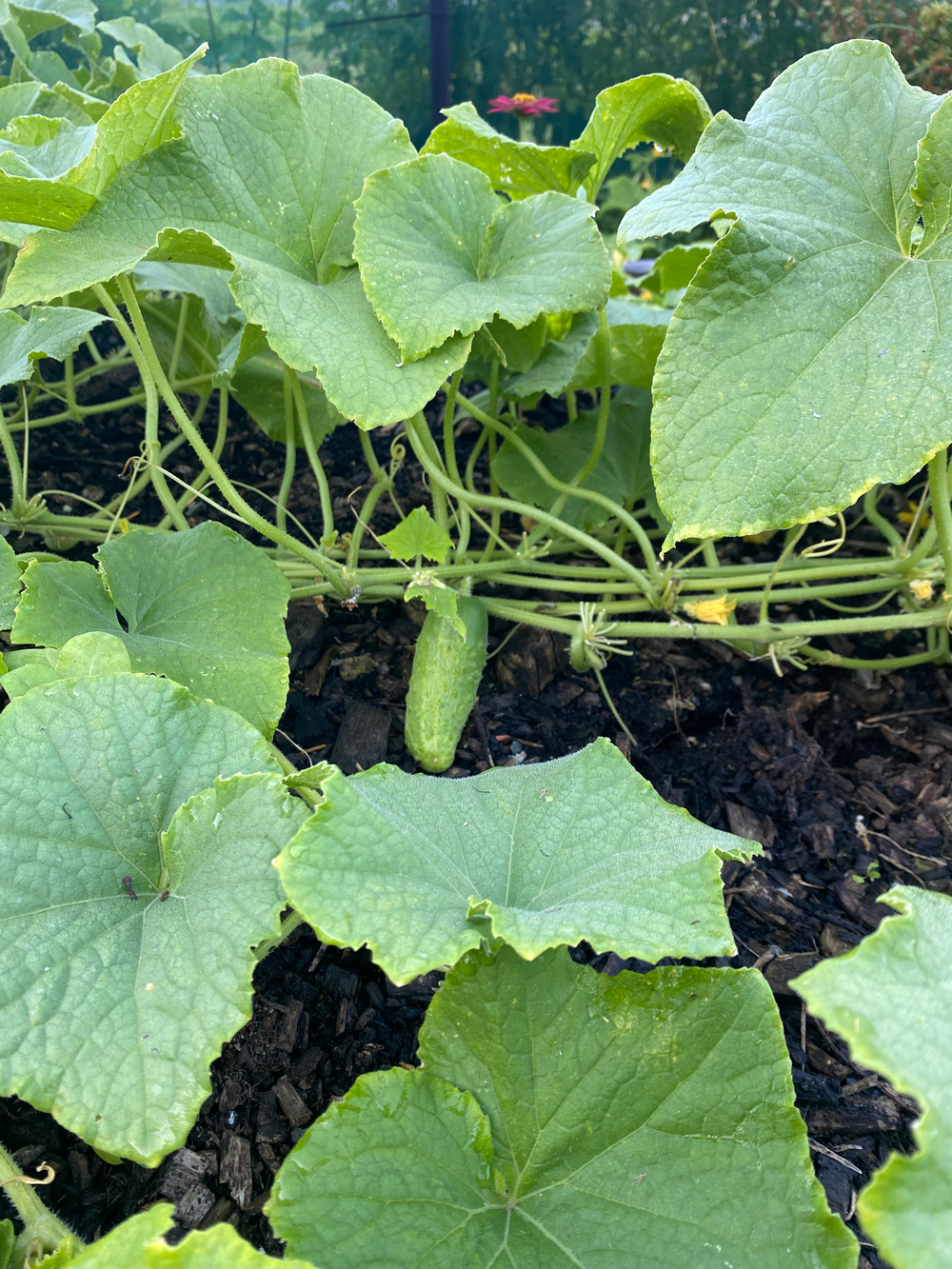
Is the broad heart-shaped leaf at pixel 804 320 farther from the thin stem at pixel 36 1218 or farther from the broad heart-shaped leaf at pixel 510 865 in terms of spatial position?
the thin stem at pixel 36 1218

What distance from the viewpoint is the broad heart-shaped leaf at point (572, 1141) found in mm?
933

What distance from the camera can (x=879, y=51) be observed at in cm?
135

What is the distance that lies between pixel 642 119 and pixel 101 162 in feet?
3.29

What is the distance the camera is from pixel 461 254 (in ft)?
5.16

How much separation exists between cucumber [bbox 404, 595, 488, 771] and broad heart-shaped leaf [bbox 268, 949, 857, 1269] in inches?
26.5

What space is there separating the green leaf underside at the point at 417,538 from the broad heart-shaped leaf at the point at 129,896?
45 centimetres

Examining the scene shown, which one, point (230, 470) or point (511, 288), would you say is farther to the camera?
point (230, 470)

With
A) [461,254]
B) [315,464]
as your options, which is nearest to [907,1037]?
[461,254]

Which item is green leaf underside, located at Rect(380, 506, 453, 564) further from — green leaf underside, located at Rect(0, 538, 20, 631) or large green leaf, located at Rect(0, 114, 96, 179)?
Answer: large green leaf, located at Rect(0, 114, 96, 179)

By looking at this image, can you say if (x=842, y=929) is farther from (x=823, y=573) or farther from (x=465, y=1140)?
(x=465, y=1140)

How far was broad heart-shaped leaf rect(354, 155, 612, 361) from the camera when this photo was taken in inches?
55.8

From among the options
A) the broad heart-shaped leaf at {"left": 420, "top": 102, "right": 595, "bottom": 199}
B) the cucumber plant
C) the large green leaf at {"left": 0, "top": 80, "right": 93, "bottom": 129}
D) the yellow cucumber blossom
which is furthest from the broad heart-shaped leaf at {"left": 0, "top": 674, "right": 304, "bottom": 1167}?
the large green leaf at {"left": 0, "top": 80, "right": 93, "bottom": 129}

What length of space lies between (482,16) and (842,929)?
4183mm

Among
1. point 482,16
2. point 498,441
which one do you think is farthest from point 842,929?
point 482,16
